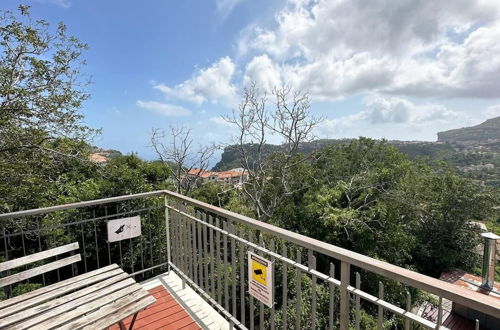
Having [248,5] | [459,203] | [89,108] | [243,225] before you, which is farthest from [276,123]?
[459,203]

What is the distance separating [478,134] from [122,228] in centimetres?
10067

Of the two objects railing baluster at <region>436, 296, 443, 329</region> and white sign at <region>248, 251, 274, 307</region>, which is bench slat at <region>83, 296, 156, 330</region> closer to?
white sign at <region>248, 251, 274, 307</region>

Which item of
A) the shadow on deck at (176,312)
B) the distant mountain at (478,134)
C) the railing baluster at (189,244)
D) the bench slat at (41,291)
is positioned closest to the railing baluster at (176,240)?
the railing baluster at (189,244)

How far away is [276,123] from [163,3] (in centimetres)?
725

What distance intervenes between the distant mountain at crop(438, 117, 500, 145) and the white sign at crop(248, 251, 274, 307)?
8743 centimetres

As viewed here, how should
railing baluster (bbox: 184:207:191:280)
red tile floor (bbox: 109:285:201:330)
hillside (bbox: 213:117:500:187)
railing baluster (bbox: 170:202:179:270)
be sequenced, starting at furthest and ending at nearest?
1. hillside (bbox: 213:117:500:187)
2. railing baluster (bbox: 170:202:179:270)
3. railing baluster (bbox: 184:207:191:280)
4. red tile floor (bbox: 109:285:201:330)

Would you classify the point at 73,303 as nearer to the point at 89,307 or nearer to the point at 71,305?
the point at 71,305

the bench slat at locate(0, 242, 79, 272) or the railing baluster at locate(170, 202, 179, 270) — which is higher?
the bench slat at locate(0, 242, 79, 272)

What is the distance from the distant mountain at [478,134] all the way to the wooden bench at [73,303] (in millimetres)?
88058

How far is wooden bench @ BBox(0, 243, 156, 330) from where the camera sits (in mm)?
1575

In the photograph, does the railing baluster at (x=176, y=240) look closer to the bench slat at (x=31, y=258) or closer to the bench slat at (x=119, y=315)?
the bench slat at (x=31, y=258)

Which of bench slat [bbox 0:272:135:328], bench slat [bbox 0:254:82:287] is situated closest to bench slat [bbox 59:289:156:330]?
bench slat [bbox 0:272:135:328]

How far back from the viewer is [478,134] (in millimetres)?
77062

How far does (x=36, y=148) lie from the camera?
20.5ft
